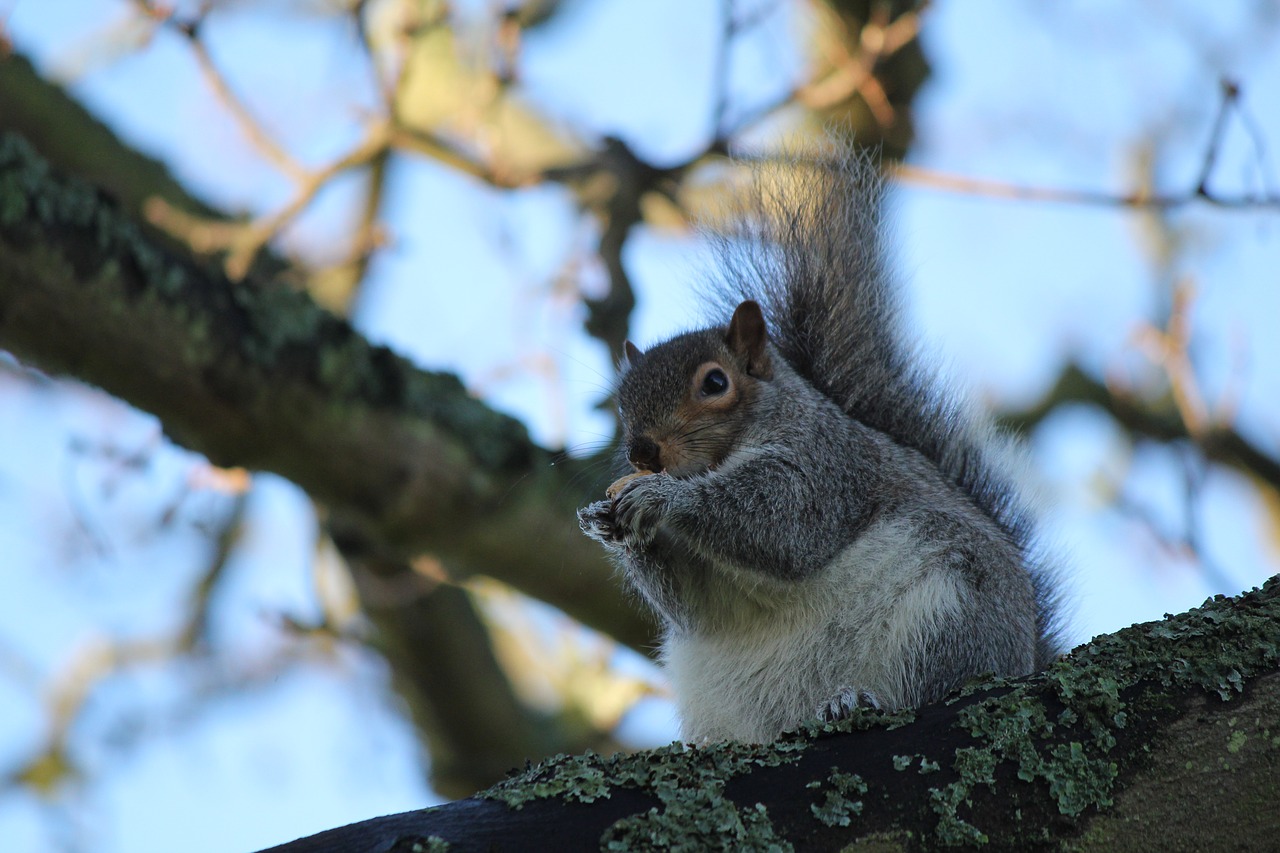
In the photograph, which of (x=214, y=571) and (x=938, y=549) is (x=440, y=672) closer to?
(x=214, y=571)

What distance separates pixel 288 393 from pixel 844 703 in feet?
6.12

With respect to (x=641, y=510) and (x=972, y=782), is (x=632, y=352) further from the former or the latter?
(x=972, y=782)

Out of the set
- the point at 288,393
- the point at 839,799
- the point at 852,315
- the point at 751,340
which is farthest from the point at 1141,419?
the point at 839,799

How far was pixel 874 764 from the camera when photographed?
6.24ft

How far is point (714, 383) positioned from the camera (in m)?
3.23

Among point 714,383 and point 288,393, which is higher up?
point 288,393

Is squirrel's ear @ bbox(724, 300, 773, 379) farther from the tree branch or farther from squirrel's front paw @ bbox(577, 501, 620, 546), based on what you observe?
the tree branch

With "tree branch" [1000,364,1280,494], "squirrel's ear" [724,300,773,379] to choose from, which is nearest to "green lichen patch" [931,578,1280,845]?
"squirrel's ear" [724,300,773,379]

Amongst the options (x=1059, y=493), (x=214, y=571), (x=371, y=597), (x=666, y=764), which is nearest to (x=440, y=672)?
(x=371, y=597)

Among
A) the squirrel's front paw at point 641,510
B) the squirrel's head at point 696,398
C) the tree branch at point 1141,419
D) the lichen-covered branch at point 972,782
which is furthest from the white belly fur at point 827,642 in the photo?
the tree branch at point 1141,419

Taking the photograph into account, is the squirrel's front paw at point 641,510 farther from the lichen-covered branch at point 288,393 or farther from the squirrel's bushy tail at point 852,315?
the lichen-covered branch at point 288,393

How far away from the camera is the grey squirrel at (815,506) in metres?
2.77

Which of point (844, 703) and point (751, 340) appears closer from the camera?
point (844, 703)

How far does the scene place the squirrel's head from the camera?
10.4ft
